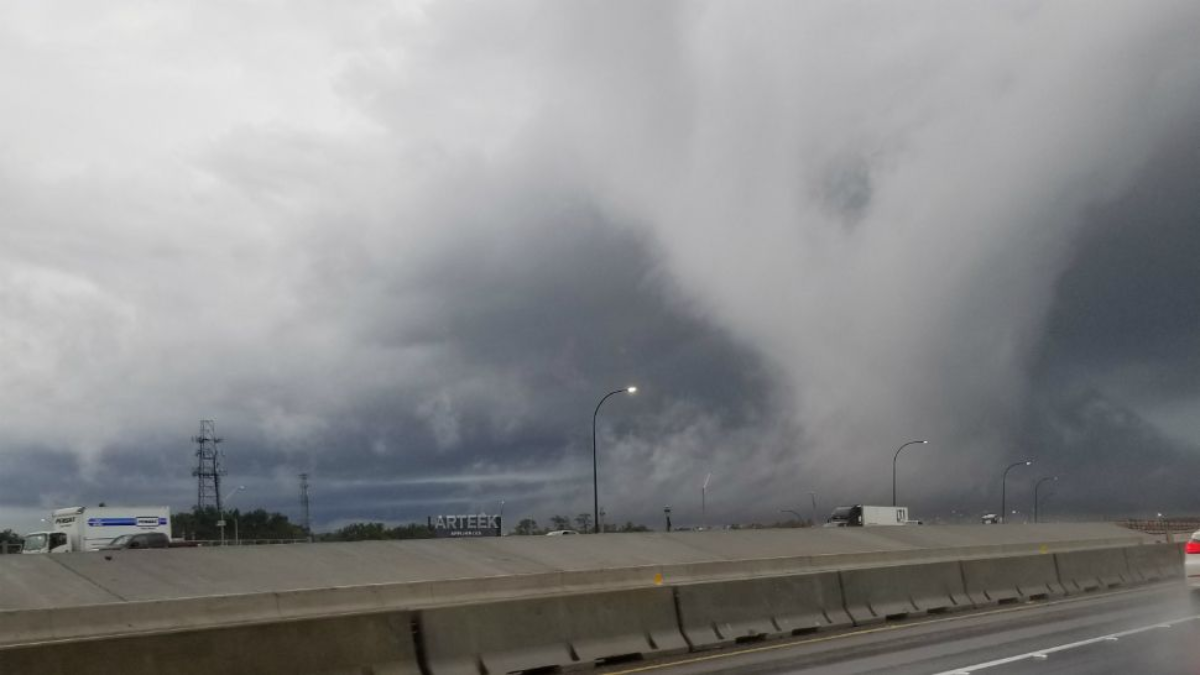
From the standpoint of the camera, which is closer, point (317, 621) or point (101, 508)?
point (317, 621)

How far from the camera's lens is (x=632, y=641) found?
53.3 ft

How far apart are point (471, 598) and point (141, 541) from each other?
2831 cm

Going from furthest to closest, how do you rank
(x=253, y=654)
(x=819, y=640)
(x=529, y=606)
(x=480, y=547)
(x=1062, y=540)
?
(x=1062, y=540) → (x=480, y=547) → (x=819, y=640) → (x=529, y=606) → (x=253, y=654)

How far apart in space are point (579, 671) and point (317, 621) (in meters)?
4.38

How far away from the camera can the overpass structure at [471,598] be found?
12.0 metres

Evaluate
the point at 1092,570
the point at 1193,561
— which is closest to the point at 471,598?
the point at 1193,561

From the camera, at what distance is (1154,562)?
106ft

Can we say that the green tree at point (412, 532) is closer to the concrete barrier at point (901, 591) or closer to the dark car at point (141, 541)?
the dark car at point (141, 541)

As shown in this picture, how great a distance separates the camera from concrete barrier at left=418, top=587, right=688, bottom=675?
539 inches

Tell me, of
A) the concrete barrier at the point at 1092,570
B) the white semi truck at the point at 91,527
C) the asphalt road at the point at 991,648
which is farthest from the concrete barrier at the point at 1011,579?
the white semi truck at the point at 91,527

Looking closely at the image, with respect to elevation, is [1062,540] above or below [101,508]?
below

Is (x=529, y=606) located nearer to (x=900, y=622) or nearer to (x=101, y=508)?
(x=900, y=622)

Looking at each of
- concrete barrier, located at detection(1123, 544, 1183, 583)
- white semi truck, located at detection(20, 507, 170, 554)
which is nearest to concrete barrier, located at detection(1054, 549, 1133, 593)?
concrete barrier, located at detection(1123, 544, 1183, 583)

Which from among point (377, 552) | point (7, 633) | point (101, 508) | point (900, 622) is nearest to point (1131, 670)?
point (900, 622)
